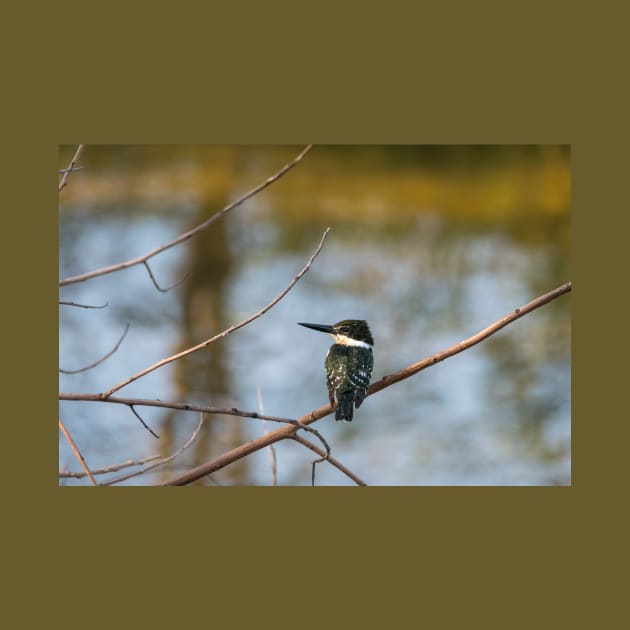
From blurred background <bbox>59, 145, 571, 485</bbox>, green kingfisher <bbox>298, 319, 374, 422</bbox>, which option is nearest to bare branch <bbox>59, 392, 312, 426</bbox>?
green kingfisher <bbox>298, 319, 374, 422</bbox>

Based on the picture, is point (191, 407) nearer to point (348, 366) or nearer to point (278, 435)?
point (278, 435)

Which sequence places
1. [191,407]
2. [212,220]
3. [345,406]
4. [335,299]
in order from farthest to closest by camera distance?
[335,299], [345,406], [212,220], [191,407]

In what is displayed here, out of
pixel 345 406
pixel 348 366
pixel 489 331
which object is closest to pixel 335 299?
pixel 348 366

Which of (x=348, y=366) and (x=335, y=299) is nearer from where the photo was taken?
(x=348, y=366)

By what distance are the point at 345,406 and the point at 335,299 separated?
12.0ft

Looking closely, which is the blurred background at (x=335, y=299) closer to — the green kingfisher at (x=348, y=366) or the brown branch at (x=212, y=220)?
the green kingfisher at (x=348, y=366)

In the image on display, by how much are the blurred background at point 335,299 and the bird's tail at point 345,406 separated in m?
1.81

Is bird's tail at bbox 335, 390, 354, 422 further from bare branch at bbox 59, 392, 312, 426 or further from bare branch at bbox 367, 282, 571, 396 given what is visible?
bare branch at bbox 59, 392, 312, 426

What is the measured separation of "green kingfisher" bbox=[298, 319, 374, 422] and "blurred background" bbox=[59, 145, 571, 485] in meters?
1.68

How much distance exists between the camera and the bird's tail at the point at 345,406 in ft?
10.3

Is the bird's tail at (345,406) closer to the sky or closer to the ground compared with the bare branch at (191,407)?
closer to the sky

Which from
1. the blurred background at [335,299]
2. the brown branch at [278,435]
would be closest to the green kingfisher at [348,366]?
the brown branch at [278,435]

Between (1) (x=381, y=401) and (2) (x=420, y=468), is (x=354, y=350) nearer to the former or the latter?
(2) (x=420, y=468)

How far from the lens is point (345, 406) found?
3160mm
